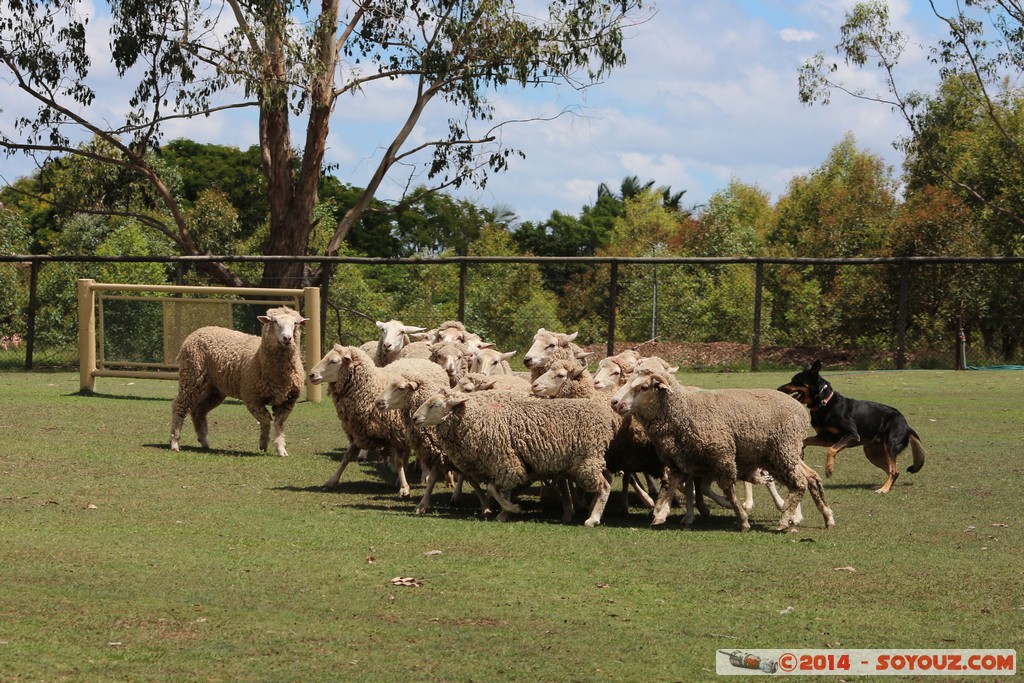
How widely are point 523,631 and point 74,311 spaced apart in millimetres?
18329

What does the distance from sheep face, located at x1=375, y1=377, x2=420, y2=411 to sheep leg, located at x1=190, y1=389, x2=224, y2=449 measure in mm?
3332

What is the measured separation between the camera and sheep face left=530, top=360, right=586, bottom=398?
411 inches

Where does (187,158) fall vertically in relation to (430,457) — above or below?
above

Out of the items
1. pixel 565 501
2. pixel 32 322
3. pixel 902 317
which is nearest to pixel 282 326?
pixel 565 501

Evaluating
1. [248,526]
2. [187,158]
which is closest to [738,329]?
[248,526]

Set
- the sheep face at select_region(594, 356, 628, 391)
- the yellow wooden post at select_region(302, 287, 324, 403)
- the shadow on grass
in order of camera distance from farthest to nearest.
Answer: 1. the yellow wooden post at select_region(302, 287, 324, 403)
2. the shadow on grass
3. the sheep face at select_region(594, 356, 628, 391)

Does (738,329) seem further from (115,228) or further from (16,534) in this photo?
(115,228)

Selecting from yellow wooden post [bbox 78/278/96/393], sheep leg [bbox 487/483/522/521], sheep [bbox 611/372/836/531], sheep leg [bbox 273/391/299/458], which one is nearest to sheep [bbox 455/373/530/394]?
sheep leg [bbox 487/483/522/521]

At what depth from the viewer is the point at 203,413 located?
13164 mm

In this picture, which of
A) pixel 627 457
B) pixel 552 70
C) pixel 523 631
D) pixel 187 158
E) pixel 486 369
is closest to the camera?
pixel 523 631

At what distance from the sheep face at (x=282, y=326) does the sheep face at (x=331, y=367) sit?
1.30 metres

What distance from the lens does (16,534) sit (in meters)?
8.41

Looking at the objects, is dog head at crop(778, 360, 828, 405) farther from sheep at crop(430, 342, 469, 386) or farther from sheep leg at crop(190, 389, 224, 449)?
sheep leg at crop(190, 389, 224, 449)

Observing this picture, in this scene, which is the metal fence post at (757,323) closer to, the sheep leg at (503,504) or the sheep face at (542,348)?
the sheep face at (542,348)
